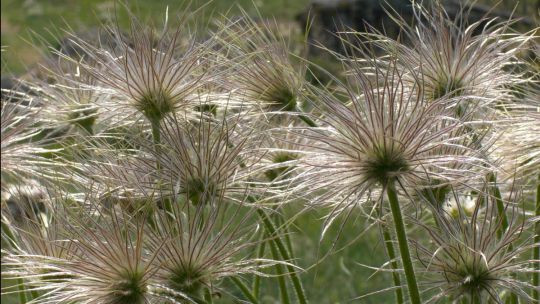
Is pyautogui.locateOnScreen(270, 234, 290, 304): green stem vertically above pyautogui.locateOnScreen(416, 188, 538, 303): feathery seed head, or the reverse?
Result: pyautogui.locateOnScreen(270, 234, 290, 304): green stem

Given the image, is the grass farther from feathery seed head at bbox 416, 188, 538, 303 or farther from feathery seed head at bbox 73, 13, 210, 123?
feathery seed head at bbox 416, 188, 538, 303

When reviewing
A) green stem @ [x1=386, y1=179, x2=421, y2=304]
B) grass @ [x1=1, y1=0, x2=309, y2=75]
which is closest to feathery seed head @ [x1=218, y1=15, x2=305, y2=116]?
green stem @ [x1=386, y1=179, x2=421, y2=304]

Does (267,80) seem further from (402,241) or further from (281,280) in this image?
(402,241)

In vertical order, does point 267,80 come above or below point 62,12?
below

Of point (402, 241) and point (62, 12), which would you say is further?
point (62, 12)

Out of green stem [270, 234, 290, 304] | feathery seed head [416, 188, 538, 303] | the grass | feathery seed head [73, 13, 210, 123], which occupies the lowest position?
feathery seed head [416, 188, 538, 303]

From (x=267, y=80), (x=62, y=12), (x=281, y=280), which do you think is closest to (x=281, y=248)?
(x=281, y=280)

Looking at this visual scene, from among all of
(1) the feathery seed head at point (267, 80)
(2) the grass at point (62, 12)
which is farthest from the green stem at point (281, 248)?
(2) the grass at point (62, 12)

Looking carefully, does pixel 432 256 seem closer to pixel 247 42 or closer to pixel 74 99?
pixel 247 42
